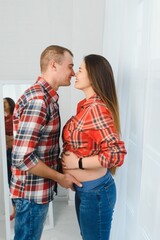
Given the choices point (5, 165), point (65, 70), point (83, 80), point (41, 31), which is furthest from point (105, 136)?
point (41, 31)

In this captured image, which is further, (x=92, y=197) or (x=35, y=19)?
(x=35, y=19)

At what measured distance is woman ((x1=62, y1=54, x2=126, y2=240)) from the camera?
1123mm

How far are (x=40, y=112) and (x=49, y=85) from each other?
0.71 feet

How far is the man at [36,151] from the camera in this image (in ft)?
3.67

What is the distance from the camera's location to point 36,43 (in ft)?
8.11

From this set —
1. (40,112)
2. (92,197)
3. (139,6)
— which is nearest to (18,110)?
(40,112)

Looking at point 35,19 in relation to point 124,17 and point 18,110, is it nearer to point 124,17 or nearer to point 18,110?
point 124,17

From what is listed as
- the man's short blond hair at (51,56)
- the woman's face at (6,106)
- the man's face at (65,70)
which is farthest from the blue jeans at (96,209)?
the woman's face at (6,106)

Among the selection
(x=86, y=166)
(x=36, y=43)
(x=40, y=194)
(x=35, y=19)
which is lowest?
(x=40, y=194)

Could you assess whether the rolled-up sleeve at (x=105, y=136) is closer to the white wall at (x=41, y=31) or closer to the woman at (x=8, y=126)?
the woman at (x=8, y=126)

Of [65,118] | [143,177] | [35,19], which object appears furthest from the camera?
[65,118]

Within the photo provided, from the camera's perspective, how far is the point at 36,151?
121 centimetres

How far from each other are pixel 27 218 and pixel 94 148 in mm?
500

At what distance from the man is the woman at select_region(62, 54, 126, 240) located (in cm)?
8
